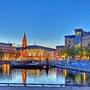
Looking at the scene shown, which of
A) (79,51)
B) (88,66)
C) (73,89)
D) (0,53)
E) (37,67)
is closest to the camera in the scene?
(73,89)

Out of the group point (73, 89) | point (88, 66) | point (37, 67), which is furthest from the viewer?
point (37, 67)

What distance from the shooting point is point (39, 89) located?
78.7 ft

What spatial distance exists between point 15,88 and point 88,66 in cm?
5793

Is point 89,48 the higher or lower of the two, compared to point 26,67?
higher

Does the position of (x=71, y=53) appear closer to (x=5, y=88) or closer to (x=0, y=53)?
(x=0, y=53)

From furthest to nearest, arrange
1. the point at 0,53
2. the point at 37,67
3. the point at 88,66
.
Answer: the point at 0,53
the point at 37,67
the point at 88,66

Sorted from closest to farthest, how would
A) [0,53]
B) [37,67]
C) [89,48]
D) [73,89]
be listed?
[73,89], [37,67], [89,48], [0,53]

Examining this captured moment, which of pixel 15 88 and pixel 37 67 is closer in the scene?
pixel 15 88

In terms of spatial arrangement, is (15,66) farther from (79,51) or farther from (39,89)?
(39,89)

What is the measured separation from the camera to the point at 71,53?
536ft

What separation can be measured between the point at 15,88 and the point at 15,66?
99.9 m

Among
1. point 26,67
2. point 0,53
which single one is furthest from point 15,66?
point 0,53

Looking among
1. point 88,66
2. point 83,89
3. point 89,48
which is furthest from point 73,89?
point 89,48

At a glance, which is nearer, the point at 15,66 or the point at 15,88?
the point at 15,88
